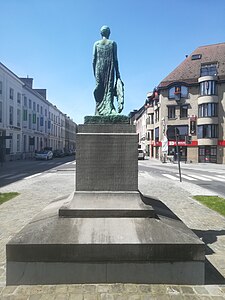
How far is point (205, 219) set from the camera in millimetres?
7656

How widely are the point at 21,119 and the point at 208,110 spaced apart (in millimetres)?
30627

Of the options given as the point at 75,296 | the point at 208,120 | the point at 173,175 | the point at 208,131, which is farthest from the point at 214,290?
the point at 208,120

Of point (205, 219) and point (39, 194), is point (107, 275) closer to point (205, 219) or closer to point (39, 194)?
point (205, 219)

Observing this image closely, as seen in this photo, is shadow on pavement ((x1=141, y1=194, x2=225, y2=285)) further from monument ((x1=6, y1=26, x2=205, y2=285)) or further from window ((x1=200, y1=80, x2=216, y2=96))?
window ((x1=200, y1=80, x2=216, y2=96))

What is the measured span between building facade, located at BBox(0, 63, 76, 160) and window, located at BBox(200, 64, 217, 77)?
97.5 feet

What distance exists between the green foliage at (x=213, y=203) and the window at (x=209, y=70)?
1442 inches

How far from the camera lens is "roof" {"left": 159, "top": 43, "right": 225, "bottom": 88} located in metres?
44.6

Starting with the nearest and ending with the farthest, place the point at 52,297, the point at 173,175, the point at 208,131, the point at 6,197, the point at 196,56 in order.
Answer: the point at 52,297
the point at 6,197
the point at 173,175
the point at 208,131
the point at 196,56

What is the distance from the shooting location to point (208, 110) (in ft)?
139

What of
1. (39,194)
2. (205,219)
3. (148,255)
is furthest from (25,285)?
(39,194)

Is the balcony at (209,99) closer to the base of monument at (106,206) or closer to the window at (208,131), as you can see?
the window at (208,131)

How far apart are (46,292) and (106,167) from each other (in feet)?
7.81

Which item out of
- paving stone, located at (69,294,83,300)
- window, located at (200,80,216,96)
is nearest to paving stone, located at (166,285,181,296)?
paving stone, located at (69,294,83,300)

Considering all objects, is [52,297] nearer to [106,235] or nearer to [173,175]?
[106,235]
